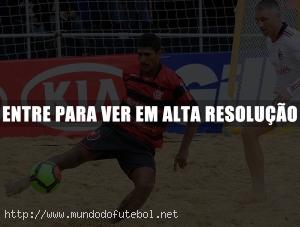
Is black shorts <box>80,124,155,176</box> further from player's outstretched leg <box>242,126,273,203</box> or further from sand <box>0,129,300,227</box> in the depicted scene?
player's outstretched leg <box>242,126,273,203</box>

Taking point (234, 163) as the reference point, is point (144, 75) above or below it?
above

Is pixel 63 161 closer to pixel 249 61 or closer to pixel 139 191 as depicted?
pixel 139 191

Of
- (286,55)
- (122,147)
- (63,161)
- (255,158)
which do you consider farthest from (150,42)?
(255,158)

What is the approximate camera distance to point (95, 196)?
7035mm

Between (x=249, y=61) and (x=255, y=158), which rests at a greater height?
(x=249, y=61)

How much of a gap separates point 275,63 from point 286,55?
156mm

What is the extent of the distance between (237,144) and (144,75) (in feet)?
12.7

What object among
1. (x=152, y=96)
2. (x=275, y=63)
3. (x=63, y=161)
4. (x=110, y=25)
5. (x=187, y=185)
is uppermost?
(x=110, y=25)

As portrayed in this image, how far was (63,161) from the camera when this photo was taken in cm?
593

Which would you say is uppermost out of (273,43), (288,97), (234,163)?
(273,43)

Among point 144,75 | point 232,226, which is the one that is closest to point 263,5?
point 144,75

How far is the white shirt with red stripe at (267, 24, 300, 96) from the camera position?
6613mm

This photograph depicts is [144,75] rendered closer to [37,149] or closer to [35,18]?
[37,149]

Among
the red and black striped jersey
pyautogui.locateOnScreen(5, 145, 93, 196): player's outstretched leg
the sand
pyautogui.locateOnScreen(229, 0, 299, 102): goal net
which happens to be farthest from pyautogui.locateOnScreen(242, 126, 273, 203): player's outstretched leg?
pyautogui.locateOnScreen(229, 0, 299, 102): goal net
